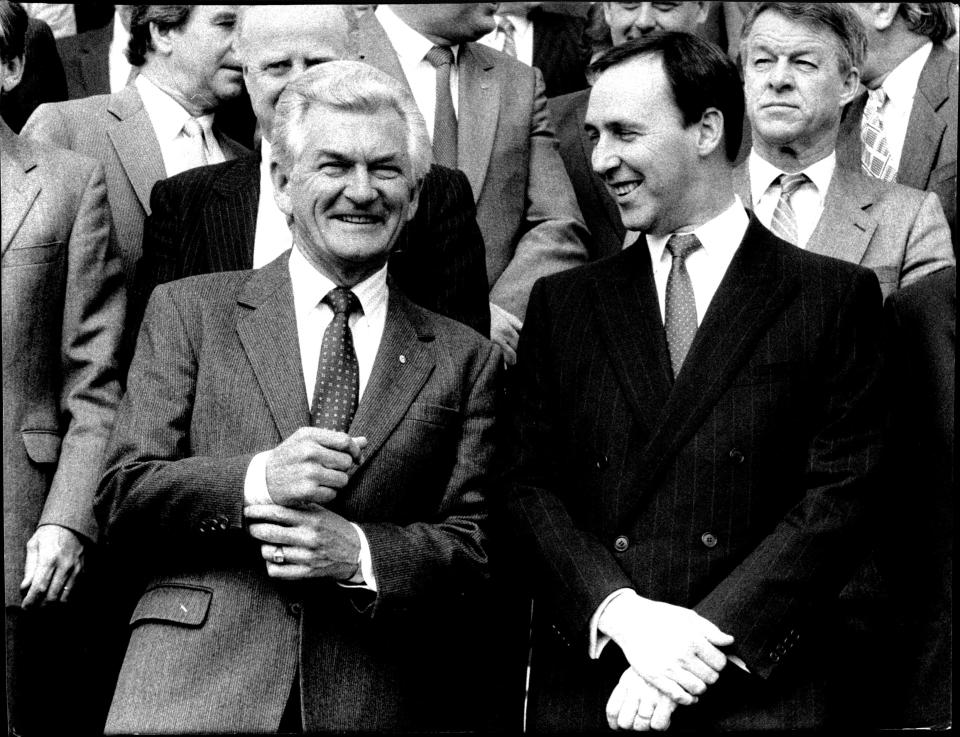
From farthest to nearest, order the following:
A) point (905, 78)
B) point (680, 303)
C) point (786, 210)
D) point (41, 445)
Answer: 1. point (905, 78)
2. point (786, 210)
3. point (41, 445)
4. point (680, 303)

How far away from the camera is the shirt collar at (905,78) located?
5.61 metres

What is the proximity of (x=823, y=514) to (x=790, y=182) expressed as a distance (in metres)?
1.48

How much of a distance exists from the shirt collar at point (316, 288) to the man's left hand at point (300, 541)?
0.53 metres

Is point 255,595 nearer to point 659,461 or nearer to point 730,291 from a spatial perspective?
point 659,461

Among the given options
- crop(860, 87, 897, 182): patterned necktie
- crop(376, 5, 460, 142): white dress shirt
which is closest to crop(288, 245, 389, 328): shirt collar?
crop(376, 5, 460, 142): white dress shirt

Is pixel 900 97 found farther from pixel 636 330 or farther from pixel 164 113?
pixel 164 113

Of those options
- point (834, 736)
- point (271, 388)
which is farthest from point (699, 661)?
point (271, 388)

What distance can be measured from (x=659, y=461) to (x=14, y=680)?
5.63 ft

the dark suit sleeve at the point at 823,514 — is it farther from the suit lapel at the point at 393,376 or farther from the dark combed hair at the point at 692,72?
the suit lapel at the point at 393,376

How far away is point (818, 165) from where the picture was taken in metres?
4.82

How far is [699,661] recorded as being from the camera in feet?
11.4

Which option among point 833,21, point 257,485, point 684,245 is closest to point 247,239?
point 257,485

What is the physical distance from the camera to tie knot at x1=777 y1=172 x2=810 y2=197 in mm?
4773

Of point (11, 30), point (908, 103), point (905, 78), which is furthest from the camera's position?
point (905, 78)
